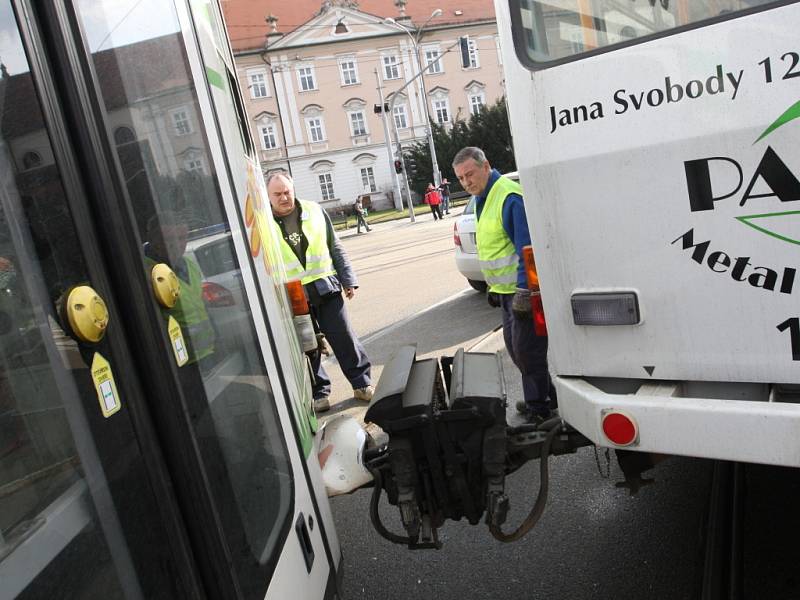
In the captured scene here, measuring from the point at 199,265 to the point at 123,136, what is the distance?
1.35 ft

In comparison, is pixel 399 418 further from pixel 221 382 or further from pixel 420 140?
pixel 420 140

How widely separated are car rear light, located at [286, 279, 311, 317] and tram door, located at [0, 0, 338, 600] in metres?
1.44

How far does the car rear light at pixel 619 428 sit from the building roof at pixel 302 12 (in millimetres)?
56430

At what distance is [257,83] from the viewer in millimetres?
53031

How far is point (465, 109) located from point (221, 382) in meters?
58.4

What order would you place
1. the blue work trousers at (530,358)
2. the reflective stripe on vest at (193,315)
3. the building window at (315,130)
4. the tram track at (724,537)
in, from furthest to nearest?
the building window at (315,130), the blue work trousers at (530,358), the tram track at (724,537), the reflective stripe on vest at (193,315)

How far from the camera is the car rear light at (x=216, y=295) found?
1742mm

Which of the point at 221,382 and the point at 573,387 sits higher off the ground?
the point at 221,382

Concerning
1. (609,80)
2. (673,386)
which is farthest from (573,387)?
(609,80)

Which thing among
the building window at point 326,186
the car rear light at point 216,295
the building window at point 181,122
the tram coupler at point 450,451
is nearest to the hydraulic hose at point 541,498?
the tram coupler at point 450,451

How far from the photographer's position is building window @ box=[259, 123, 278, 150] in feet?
177

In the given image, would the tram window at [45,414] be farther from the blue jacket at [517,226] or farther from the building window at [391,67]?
the building window at [391,67]

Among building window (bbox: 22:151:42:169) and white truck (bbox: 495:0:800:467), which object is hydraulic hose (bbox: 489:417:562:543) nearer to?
white truck (bbox: 495:0:800:467)

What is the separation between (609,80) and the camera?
2.09m
